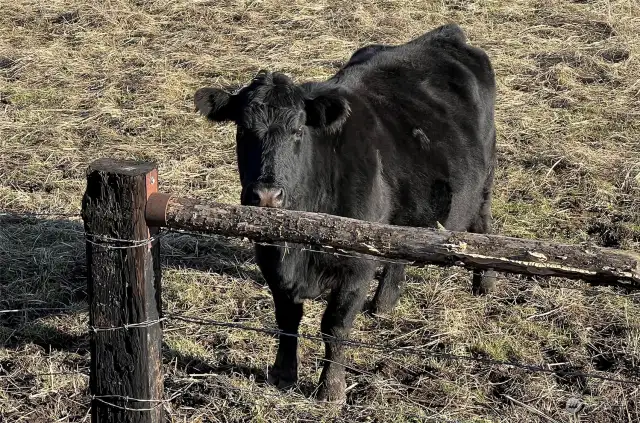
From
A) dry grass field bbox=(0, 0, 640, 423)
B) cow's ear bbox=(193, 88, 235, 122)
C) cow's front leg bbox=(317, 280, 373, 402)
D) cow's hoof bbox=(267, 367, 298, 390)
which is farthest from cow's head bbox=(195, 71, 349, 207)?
dry grass field bbox=(0, 0, 640, 423)

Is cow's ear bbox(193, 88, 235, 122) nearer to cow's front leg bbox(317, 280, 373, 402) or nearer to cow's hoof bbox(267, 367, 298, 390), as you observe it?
cow's front leg bbox(317, 280, 373, 402)

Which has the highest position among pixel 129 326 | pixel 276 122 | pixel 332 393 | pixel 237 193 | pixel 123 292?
pixel 276 122

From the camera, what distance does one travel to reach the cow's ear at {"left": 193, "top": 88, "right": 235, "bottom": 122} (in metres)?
5.04

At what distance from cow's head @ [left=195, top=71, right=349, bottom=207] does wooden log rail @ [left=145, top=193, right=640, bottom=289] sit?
1.39 m

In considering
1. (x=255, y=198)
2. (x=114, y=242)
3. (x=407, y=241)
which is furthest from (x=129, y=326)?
(x=255, y=198)

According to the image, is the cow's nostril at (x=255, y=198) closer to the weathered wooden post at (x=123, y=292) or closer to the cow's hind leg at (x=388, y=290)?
the weathered wooden post at (x=123, y=292)

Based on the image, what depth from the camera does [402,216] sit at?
5.47 meters

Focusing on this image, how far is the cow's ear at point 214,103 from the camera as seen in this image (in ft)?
16.5

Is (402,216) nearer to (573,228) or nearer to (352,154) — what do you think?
(352,154)

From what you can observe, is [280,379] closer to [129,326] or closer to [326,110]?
[326,110]

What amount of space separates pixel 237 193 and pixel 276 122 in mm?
2604

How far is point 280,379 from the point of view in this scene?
4.84 m

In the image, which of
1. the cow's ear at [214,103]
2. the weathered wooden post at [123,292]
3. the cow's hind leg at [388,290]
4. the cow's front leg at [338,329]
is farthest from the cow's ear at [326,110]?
the weathered wooden post at [123,292]

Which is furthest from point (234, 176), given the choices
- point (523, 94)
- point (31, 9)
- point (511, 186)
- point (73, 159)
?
point (31, 9)
